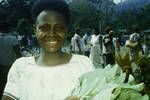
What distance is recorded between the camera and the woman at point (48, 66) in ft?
8.25

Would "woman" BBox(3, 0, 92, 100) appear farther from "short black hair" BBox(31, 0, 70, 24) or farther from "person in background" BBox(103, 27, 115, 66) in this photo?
"person in background" BBox(103, 27, 115, 66)

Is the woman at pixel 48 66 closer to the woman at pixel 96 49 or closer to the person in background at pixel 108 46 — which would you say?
the person in background at pixel 108 46

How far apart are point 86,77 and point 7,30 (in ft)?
14.9

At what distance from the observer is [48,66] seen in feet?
8.55

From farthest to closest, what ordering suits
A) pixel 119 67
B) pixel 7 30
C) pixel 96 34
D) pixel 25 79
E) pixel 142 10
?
pixel 142 10 < pixel 96 34 < pixel 7 30 < pixel 25 79 < pixel 119 67

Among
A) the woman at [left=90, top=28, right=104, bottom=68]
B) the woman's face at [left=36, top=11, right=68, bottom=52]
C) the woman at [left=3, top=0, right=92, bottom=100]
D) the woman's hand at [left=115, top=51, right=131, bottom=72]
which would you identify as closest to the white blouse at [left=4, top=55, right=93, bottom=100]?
the woman at [left=3, top=0, right=92, bottom=100]

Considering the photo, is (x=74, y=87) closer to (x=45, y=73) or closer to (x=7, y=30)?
(x=45, y=73)

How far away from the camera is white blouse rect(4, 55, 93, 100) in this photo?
98.7 inches

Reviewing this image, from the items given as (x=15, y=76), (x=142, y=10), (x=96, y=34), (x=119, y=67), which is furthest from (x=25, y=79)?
(x=142, y=10)

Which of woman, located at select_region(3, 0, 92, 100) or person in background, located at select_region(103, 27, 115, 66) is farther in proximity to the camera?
person in background, located at select_region(103, 27, 115, 66)

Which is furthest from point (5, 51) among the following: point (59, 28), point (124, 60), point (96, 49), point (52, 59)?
point (96, 49)

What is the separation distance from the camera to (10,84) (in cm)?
261

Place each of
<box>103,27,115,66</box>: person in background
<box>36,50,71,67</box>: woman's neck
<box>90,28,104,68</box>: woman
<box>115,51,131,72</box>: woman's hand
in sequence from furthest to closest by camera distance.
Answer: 1. <box>90,28,104,68</box>: woman
2. <box>103,27,115,66</box>: person in background
3. <box>36,50,71,67</box>: woman's neck
4. <box>115,51,131,72</box>: woman's hand

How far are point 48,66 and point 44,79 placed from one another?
0.10m
